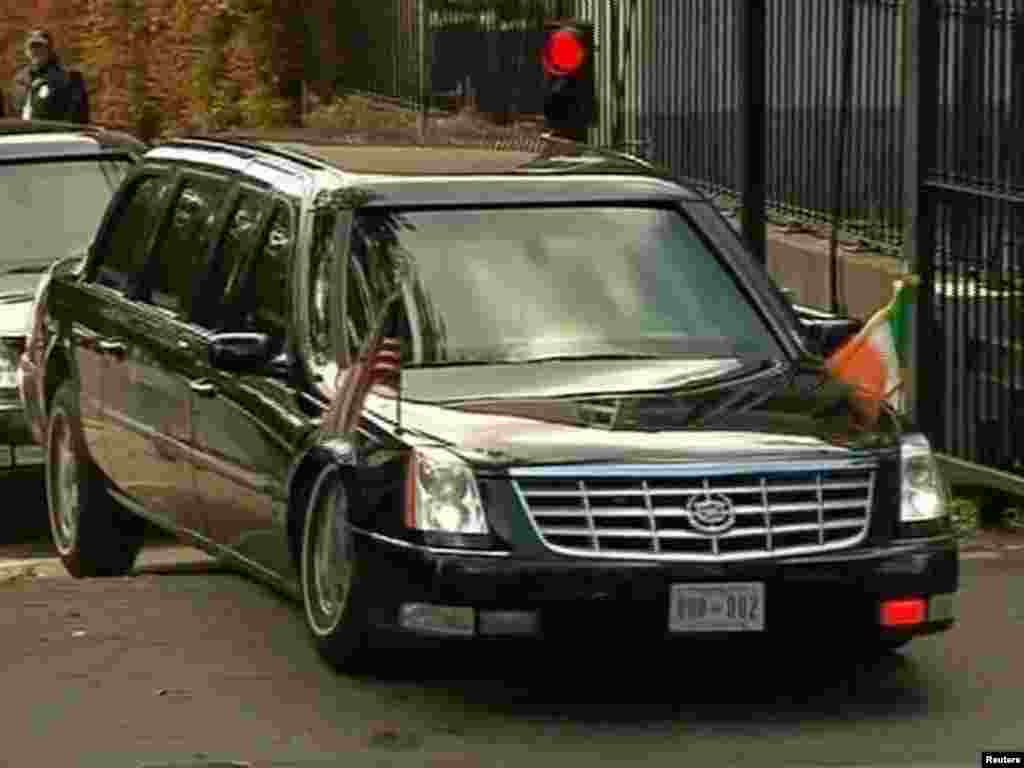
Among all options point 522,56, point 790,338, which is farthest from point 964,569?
point 522,56

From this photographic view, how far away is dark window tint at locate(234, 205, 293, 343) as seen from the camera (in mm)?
10039

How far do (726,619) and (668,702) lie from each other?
61 centimetres

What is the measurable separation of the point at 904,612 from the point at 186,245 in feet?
11.9

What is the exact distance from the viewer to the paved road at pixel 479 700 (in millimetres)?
8359

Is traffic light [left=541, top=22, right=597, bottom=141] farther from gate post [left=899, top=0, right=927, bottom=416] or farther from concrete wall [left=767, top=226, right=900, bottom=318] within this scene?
gate post [left=899, top=0, right=927, bottom=416]

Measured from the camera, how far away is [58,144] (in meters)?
15.7

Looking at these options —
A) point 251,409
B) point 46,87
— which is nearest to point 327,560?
point 251,409

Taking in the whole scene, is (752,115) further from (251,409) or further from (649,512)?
(649,512)

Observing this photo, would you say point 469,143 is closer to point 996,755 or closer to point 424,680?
point 424,680

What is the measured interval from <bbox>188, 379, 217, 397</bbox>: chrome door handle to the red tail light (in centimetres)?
273

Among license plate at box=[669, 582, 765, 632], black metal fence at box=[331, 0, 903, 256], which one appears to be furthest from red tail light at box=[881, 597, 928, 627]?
black metal fence at box=[331, 0, 903, 256]

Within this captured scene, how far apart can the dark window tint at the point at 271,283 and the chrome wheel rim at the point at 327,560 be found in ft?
2.91

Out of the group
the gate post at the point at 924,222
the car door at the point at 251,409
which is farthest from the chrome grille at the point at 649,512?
the gate post at the point at 924,222

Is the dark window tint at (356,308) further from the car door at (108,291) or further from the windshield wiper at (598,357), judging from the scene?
the car door at (108,291)
